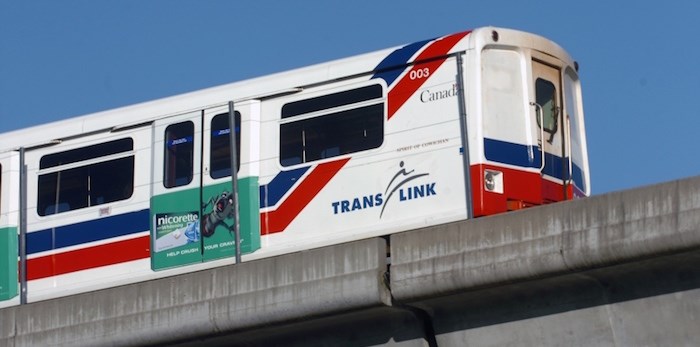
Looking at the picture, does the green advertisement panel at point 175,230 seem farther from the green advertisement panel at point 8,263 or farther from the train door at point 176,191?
the green advertisement panel at point 8,263

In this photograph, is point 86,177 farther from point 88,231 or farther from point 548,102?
point 548,102

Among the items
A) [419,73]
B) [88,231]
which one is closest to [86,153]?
[88,231]

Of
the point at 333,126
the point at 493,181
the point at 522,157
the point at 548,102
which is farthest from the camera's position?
the point at 548,102

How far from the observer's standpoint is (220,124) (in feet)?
52.5

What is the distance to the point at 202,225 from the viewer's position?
15.7m

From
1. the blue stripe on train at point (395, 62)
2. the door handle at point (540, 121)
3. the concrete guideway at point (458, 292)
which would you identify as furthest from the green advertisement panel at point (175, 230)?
the door handle at point (540, 121)

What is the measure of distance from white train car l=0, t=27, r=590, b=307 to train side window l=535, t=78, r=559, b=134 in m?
0.02

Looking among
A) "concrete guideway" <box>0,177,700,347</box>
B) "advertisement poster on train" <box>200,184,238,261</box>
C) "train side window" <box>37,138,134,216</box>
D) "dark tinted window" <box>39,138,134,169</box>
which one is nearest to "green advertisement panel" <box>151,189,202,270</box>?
"advertisement poster on train" <box>200,184,238,261</box>

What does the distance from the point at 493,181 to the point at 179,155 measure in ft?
12.2

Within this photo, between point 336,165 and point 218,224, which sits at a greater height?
point 336,165

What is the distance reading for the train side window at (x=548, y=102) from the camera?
604 inches

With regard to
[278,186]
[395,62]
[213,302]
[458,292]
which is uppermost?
[395,62]

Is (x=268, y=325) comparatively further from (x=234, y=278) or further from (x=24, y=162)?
(x=24, y=162)

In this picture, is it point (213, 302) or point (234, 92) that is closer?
point (213, 302)
